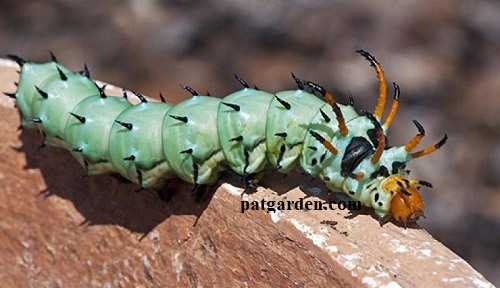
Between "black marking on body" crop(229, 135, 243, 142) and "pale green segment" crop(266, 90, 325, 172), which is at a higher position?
"pale green segment" crop(266, 90, 325, 172)

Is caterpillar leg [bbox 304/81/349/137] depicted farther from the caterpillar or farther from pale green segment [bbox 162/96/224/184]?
pale green segment [bbox 162/96/224/184]

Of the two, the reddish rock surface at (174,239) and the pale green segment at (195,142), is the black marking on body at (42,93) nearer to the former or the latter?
the reddish rock surface at (174,239)

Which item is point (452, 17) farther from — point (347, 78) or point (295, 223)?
point (295, 223)

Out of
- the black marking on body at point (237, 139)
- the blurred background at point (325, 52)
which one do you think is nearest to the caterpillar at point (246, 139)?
the black marking on body at point (237, 139)

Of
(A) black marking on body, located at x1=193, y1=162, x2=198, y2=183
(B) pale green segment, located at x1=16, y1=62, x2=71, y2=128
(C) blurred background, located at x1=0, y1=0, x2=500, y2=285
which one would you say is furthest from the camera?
(C) blurred background, located at x1=0, y1=0, x2=500, y2=285

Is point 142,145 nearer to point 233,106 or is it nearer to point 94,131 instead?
point 94,131

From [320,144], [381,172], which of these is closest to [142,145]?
[320,144]

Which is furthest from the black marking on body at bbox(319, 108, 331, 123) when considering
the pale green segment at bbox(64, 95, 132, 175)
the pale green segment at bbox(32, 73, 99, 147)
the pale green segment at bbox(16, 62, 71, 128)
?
the pale green segment at bbox(16, 62, 71, 128)
